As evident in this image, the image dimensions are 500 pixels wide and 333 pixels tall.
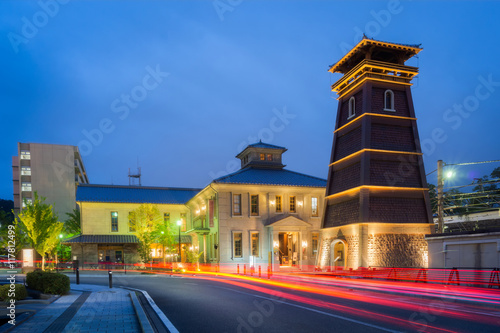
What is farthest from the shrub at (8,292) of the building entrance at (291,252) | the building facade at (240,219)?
the building entrance at (291,252)

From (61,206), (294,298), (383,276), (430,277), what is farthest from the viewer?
(61,206)

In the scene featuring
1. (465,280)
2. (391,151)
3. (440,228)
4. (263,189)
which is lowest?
(465,280)

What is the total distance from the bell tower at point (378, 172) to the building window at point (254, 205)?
8.94m

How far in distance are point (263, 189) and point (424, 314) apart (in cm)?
3042

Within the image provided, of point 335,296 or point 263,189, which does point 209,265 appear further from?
point 335,296

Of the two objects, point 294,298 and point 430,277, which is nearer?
point 294,298

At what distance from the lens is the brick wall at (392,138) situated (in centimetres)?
3028

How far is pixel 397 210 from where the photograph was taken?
96.8 feet

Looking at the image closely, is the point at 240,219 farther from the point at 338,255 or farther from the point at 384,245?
the point at 384,245

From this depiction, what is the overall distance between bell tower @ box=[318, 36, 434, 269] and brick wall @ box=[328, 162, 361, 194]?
8cm

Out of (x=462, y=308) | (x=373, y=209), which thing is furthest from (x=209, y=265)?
(x=462, y=308)

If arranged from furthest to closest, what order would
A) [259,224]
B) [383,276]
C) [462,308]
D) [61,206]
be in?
[61,206], [259,224], [383,276], [462,308]

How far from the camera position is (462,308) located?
39.9 feet

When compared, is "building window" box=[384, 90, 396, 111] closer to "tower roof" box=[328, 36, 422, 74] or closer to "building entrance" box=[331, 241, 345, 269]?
"tower roof" box=[328, 36, 422, 74]
